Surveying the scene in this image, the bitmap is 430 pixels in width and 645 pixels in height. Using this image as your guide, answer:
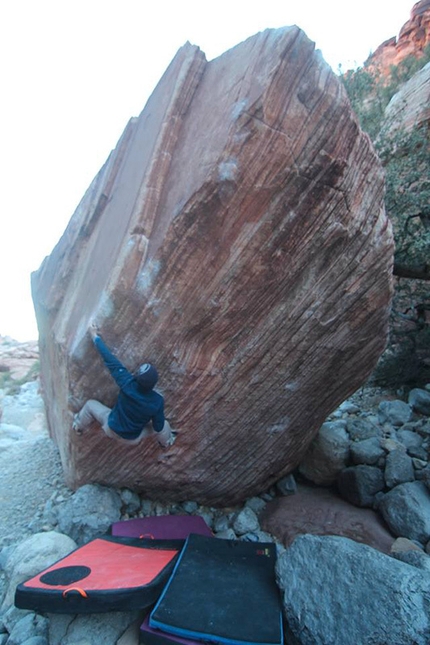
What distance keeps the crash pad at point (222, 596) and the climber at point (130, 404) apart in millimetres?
1203

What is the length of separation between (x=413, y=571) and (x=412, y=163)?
282 inches

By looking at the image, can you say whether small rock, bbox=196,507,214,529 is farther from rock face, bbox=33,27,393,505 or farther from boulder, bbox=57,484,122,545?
boulder, bbox=57,484,122,545

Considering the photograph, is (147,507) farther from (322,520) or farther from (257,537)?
(322,520)

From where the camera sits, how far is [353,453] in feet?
19.2

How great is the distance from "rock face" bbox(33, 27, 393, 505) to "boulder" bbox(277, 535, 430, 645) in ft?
5.51

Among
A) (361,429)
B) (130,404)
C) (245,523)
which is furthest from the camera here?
(361,429)

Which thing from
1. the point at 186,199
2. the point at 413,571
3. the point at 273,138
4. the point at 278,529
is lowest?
the point at 278,529

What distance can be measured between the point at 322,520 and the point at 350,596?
7.58ft

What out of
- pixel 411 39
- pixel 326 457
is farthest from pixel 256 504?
pixel 411 39

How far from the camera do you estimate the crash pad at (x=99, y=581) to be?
301 centimetres

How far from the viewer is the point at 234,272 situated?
371 cm

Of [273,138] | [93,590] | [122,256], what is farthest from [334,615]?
[273,138]

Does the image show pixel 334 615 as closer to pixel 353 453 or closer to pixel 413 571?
pixel 413 571

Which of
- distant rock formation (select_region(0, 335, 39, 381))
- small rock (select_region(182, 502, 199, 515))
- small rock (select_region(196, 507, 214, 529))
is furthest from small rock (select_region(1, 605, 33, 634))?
distant rock formation (select_region(0, 335, 39, 381))
